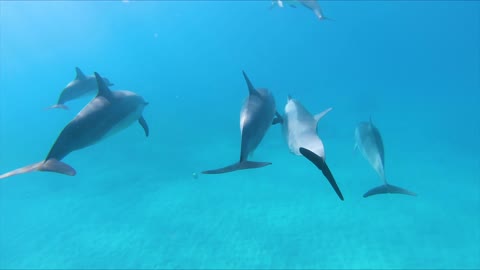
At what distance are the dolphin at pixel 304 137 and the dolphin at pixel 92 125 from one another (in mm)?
2124

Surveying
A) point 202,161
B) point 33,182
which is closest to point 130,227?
point 202,161

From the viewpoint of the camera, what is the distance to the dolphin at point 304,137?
Answer: 2.60 metres

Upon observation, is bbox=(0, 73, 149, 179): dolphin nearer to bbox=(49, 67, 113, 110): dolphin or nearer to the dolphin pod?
the dolphin pod

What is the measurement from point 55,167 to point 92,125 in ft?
2.29

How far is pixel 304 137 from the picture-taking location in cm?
312

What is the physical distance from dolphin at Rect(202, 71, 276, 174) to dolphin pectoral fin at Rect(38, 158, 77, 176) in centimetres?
137

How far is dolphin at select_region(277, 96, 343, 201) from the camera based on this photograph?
260cm

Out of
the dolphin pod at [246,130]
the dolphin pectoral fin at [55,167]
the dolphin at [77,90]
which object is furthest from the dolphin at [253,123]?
the dolphin at [77,90]

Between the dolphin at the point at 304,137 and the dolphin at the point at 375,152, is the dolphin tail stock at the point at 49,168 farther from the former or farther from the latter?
the dolphin at the point at 375,152

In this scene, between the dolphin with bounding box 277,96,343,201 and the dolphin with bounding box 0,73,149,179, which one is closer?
the dolphin with bounding box 277,96,343,201

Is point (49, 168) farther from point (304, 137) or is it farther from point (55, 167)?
point (304, 137)

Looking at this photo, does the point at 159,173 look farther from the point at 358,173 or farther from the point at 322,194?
the point at 358,173

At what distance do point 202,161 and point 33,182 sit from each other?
Result: 9150mm

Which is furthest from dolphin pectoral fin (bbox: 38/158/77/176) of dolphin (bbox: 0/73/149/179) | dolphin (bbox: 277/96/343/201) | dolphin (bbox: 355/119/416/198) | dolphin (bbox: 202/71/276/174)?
dolphin (bbox: 355/119/416/198)
